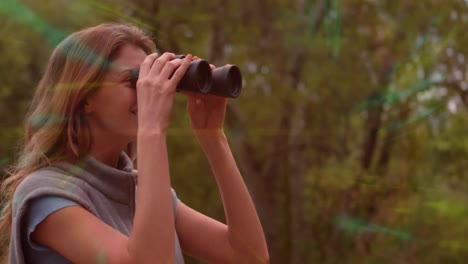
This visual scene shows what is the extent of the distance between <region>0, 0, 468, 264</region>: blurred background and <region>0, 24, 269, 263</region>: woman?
7.42 feet

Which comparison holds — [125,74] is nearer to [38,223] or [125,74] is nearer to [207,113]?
[207,113]

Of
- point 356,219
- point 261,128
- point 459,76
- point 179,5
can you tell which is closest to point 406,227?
point 459,76

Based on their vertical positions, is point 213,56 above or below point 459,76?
below

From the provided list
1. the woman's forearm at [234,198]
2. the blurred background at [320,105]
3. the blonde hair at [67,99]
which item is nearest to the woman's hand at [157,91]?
the blonde hair at [67,99]

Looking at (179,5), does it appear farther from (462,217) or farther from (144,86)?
(144,86)

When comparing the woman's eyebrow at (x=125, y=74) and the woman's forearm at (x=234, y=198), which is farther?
the woman's forearm at (x=234, y=198)

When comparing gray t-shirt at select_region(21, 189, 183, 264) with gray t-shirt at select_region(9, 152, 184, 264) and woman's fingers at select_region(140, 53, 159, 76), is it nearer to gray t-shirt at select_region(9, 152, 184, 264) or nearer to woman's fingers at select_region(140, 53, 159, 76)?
gray t-shirt at select_region(9, 152, 184, 264)

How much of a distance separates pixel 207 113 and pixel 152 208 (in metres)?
0.34

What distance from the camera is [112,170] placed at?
1499mm

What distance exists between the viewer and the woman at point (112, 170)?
135cm

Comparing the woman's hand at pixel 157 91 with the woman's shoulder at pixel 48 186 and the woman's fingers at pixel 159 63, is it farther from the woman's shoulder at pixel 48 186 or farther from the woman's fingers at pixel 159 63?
the woman's shoulder at pixel 48 186

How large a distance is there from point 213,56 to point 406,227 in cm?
281

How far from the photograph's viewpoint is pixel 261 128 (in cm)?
642

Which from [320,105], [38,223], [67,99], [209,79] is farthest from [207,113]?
[320,105]
